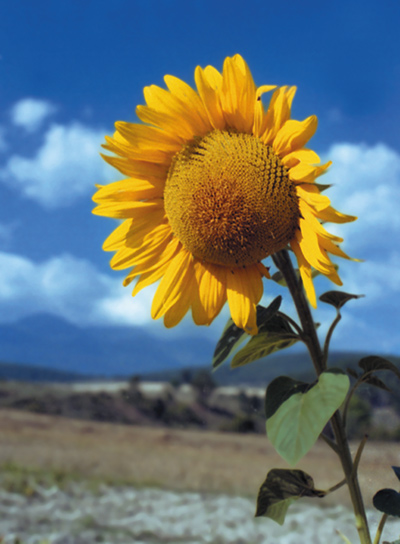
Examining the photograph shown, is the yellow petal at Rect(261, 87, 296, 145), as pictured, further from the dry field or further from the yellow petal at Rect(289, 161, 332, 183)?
the dry field

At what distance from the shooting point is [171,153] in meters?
0.73

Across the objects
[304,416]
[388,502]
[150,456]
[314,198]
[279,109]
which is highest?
[279,109]

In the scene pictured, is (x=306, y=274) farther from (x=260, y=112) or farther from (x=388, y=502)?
(x=388, y=502)

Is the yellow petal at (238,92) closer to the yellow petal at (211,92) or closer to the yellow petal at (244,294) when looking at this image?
the yellow petal at (211,92)

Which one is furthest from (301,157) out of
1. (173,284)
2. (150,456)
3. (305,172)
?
(150,456)

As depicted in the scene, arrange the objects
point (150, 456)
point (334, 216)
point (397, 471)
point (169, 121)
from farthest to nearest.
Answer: point (150, 456)
point (397, 471)
point (169, 121)
point (334, 216)

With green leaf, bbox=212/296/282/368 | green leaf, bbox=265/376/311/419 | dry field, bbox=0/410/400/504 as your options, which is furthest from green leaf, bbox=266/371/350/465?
dry field, bbox=0/410/400/504

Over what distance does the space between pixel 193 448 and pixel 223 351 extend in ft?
25.6

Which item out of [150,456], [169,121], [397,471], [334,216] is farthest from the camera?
[150,456]

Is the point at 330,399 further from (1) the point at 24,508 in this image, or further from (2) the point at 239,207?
(1) the point at 24,508

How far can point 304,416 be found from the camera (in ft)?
1.97

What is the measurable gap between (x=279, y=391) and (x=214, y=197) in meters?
0.26

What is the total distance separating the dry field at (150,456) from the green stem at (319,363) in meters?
5.02

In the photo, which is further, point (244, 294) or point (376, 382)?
point (376, 382)
